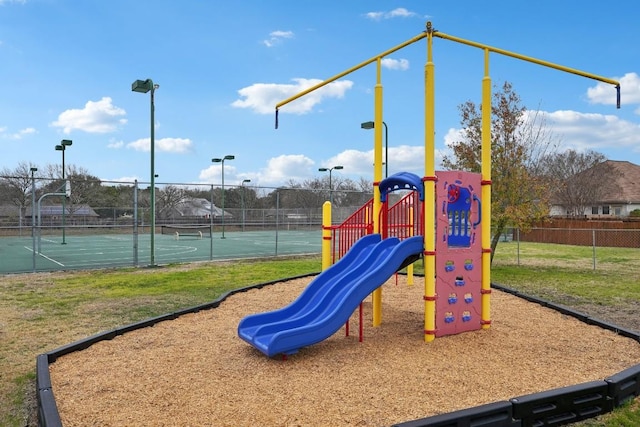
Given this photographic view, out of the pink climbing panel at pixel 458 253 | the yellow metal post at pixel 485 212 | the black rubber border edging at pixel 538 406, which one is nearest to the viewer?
the black rubber border edging at pixel 538 406

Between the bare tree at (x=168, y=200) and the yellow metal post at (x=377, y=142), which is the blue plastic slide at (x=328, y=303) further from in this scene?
the bare tree at (x=168, y=200)

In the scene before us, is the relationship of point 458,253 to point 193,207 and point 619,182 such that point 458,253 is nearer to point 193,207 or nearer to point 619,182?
point 193,207

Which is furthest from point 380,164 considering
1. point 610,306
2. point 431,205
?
point 610,306

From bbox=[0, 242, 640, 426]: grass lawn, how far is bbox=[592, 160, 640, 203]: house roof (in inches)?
1467

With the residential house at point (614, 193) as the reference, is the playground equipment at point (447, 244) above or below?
below

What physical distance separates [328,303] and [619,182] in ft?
183

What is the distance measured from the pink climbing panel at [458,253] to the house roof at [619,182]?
1968 inches

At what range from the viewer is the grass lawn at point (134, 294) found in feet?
16.6

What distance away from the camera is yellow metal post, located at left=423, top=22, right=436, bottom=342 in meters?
5.96

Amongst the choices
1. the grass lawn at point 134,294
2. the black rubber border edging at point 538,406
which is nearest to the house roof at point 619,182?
the grass lawn at point 134,294

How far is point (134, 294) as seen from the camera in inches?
387

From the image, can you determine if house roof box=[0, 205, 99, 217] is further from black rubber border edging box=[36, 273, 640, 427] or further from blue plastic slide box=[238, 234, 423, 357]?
black rubber border edging box=[36, 273, 640, 427]

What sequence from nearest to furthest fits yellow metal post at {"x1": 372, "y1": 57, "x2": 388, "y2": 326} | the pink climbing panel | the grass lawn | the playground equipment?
the grass lawn
the playground equipment
the pink climbing panel
yellow metal post at {"x1": 372, "y1": 57, "x2": 388, "y2": 326}

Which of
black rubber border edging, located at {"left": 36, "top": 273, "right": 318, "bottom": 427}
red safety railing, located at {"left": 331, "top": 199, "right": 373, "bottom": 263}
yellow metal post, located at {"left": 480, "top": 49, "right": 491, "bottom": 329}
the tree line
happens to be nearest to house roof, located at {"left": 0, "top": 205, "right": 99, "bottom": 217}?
the tree line
